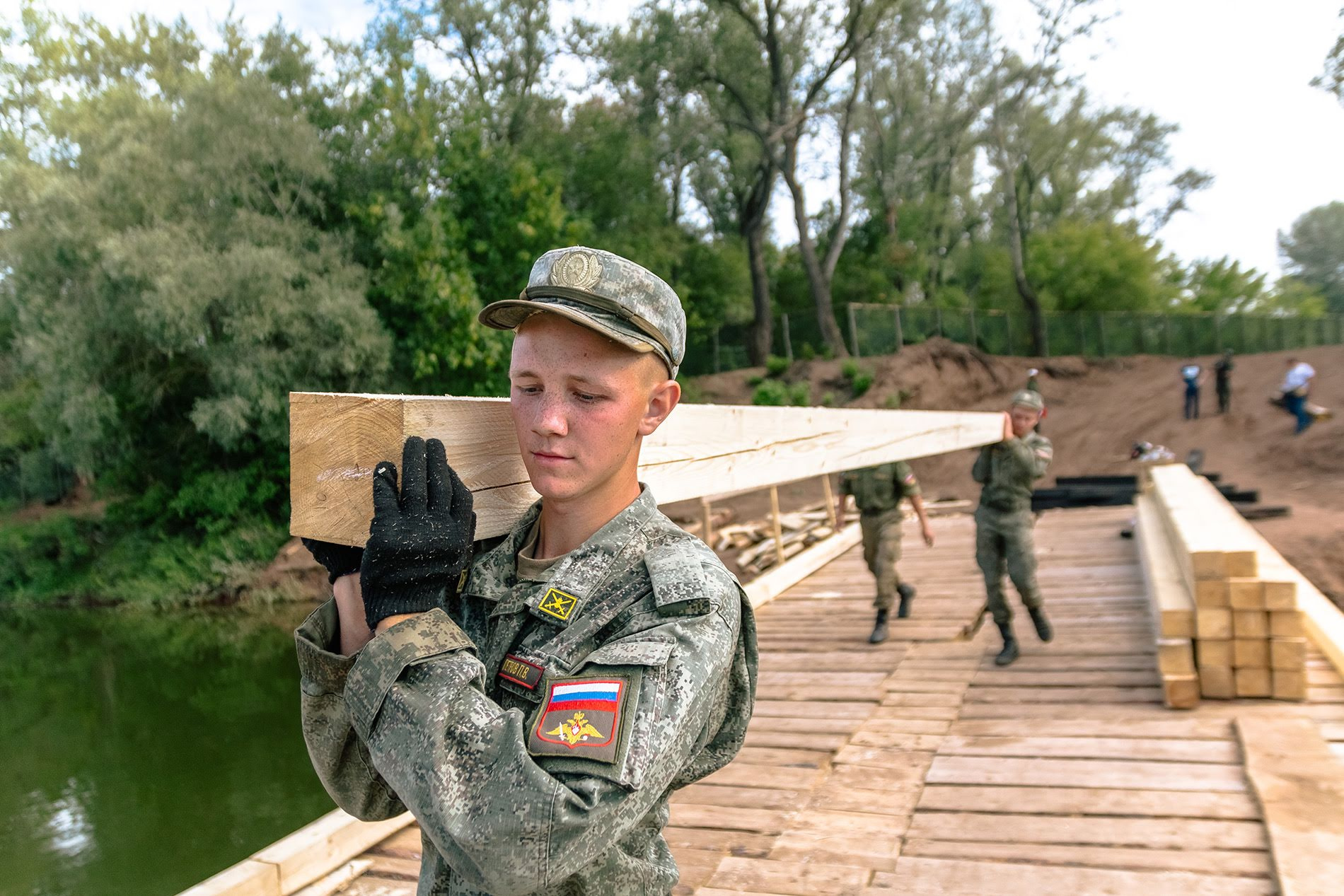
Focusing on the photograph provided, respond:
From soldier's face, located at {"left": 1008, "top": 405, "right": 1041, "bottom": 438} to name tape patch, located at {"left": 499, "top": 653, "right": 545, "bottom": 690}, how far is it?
6030 mm

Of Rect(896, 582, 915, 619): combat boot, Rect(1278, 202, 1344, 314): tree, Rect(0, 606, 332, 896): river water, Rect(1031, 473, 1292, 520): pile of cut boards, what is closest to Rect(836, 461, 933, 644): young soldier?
Rect(896, 582, 915, 619): combat boot

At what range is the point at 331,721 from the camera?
150 cm

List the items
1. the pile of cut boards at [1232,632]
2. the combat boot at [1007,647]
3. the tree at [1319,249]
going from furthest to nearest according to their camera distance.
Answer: the tree at [1319,249]
the combat boot at [1007,647]
the pile of cut boards at [1232,632]

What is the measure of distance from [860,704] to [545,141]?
832 inches

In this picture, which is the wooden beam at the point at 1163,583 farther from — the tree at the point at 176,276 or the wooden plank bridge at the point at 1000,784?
the tree at the point at 176,276

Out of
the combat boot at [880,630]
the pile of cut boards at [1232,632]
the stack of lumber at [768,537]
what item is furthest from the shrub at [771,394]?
the pile of cut boards at [1232,632]

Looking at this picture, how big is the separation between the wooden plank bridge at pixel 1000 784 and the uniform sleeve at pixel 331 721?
2.43 meters

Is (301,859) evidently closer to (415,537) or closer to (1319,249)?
(415,537)

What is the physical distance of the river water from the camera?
8625 millimetres

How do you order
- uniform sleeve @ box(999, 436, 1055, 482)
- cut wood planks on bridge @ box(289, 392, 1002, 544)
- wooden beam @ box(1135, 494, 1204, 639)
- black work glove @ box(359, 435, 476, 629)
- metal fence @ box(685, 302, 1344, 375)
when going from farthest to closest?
metal fence @ box(685, 302, 1344, 375)
uniform sleeve @ box(999, 436, 1055, 482)
wooden beam @ box(1135, 494, 1204, 639)
cut wood planks on bridge @ box(289, 392, 1002, 544)
black work glove @ box(359, 435, 476, 629)

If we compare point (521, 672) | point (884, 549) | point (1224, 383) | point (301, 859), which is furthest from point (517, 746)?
point (1224, 383)

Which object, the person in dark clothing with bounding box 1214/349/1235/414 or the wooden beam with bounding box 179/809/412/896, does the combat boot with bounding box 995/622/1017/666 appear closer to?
the wooden beam with bounding box 179/809/412/896

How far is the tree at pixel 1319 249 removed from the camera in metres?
62.1

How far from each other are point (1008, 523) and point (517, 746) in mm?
6092
